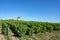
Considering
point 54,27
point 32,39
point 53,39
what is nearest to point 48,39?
point 53,39

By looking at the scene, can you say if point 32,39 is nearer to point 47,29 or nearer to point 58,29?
point 47,29

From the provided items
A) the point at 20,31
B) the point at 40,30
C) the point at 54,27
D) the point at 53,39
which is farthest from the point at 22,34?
the point at 54,27

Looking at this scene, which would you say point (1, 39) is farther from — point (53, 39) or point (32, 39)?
point (53, 39)

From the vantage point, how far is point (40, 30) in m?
21.1

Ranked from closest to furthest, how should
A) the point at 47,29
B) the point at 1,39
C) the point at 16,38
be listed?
the point at 1,39 → the point at 16,38 → the point at 47,29

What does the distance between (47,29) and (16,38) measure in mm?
9522

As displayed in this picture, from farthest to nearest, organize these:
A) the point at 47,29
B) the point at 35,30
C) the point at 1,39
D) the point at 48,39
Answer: the point at 47,29 → the point at 35,30 → the point at 48,39 → the point at 1,39

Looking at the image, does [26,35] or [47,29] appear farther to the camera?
[47,29]

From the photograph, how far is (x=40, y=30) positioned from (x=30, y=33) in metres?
3.65

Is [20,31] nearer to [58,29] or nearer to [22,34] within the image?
[22,34]

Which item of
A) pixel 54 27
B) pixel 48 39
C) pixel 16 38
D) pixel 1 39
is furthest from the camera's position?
pixel 54 27

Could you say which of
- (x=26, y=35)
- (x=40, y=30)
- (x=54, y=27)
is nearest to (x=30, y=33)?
(x=26, y=35)

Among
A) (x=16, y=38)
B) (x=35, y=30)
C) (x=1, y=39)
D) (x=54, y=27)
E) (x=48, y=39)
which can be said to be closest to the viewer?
(x=1, y=39)

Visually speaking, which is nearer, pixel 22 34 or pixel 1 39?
pixel 1 39
